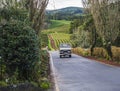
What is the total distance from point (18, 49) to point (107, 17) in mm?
26386

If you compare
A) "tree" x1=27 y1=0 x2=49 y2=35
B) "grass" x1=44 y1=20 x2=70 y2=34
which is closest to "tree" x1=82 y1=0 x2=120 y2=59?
"tree" x1=27 y1=0 x2=49 y2=35

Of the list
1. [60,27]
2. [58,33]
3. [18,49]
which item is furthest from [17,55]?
[60,27]

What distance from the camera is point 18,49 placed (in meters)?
13.7

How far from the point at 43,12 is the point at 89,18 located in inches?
1212

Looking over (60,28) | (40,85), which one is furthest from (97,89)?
(60,28)

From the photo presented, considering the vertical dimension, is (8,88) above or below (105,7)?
below

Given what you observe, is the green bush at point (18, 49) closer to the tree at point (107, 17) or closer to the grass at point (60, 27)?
the tree at point (107, 17)

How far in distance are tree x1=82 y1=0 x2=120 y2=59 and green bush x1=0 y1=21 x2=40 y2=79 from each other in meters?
25.3

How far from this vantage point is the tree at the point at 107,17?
128 feet

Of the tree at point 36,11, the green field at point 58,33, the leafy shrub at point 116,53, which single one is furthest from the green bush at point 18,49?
the green field at point 58,33

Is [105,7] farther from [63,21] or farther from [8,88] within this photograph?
[63,21]

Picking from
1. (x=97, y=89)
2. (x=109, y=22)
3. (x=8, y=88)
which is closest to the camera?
(x=8, y=88)

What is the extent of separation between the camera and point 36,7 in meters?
22.5

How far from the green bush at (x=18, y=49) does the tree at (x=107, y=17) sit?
2534cm
